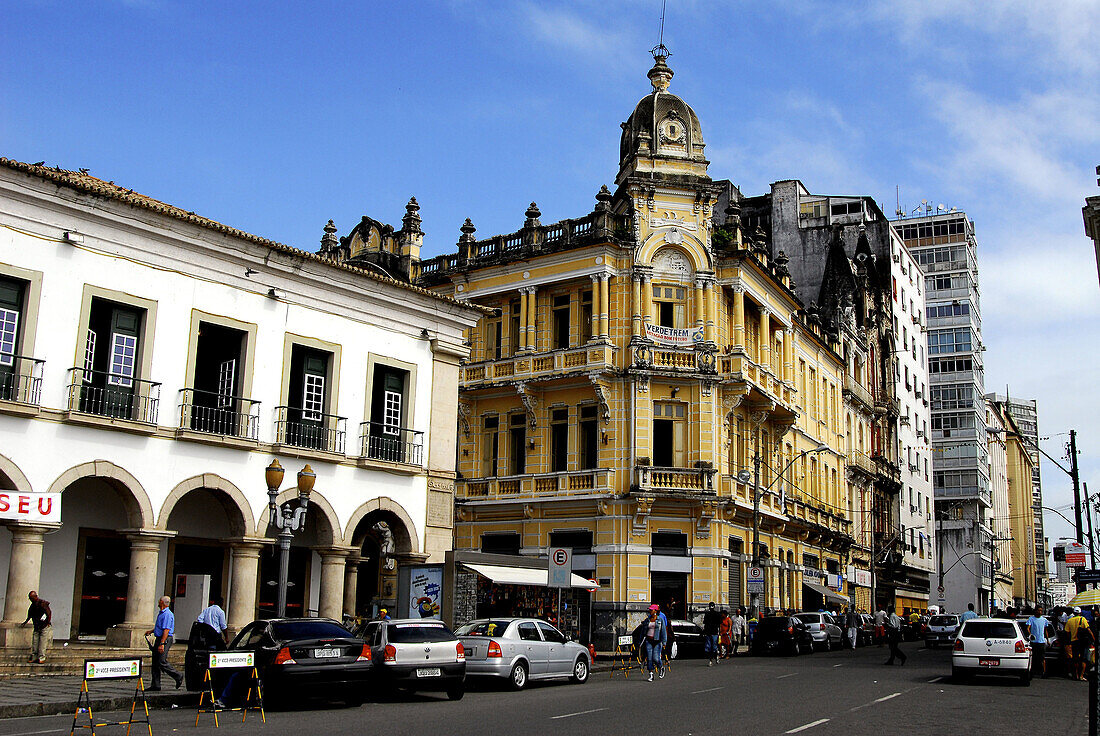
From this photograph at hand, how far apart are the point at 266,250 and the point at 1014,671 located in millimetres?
19104

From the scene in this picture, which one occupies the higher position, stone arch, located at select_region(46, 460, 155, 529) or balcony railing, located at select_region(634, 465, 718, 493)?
balcony railing, located at select_region(634, 465, 718, 493)

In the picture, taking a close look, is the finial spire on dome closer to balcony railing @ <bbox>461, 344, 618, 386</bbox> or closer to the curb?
balcony railing @ <bbox>461, 344, 618, 386</bbox>

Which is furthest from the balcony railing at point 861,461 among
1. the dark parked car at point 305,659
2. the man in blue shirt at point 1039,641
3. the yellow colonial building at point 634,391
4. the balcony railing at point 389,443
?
the dark parked car at point 305,659

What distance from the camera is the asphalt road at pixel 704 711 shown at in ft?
46.2

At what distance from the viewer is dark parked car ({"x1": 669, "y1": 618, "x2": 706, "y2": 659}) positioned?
33.2 m

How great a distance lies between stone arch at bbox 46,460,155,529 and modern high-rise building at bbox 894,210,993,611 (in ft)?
228

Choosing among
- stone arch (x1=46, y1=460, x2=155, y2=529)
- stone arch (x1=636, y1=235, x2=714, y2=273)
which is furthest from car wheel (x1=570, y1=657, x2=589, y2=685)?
stone arch (x1=636, y1=235, x2=714, y2=273)

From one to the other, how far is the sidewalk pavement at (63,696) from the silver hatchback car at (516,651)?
5338 millimetres

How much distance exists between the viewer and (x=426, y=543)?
90.1ft

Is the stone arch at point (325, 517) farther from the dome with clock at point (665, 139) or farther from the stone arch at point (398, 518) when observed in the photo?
the dome with clock at point (665, 139)

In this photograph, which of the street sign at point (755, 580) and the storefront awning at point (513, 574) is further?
the street sign at point (755, 580)

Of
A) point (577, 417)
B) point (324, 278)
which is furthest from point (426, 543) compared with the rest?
point (577, 417)

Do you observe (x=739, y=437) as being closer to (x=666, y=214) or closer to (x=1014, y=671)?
(x=666, y=214)

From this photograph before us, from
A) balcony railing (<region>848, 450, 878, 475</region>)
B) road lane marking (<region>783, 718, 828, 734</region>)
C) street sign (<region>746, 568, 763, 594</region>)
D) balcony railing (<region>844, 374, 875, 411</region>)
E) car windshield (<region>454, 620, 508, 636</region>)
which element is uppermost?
balcony railing (<region>844, 374, 875, 411</region>)
